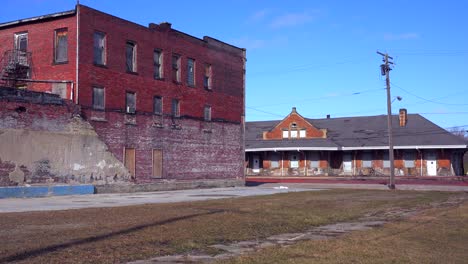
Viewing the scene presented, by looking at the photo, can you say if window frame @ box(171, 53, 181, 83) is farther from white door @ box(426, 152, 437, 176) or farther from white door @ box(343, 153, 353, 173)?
white door @ box(426, 152, 437, 176)

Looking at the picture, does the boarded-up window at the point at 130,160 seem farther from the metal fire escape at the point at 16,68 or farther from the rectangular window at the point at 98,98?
the metal fire escape at the point at 16,68

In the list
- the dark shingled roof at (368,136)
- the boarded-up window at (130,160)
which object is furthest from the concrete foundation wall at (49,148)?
the dark shingled roof at (368,136)

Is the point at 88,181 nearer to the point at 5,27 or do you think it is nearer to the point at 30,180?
the point at 30,180

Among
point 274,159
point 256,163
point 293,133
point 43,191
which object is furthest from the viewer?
point 293,133

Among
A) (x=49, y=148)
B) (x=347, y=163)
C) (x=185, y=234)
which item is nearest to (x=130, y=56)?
(x=49, y=148)

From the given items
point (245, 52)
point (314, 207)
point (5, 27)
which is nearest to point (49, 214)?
point (314, 207)

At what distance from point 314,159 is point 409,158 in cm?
A: 1172

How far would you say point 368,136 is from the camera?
67625mm

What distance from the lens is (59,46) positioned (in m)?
31.2

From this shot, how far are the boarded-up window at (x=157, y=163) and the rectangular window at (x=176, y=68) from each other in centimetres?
565

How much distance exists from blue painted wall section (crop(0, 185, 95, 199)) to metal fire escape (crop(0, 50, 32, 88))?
24.2 feet

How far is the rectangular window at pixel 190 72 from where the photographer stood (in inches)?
1563

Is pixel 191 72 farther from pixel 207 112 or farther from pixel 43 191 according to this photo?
pixel 43 191

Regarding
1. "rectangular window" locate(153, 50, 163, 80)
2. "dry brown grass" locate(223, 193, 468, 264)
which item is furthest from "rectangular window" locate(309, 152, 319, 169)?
"dry brown grass" locate(223, 193, 468, 264)
